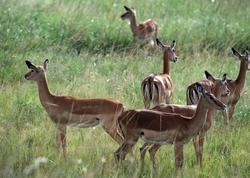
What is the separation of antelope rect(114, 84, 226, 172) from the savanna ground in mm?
193

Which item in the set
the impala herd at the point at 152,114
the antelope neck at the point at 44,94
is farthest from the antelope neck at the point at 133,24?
the antelope neck at the point at 44,94

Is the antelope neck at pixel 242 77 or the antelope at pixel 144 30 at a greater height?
the antelope at pixel 144 30

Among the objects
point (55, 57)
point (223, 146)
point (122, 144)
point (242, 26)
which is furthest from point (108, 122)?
point (242, 26)

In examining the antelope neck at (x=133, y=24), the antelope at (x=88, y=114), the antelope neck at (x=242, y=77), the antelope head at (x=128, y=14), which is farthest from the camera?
the antelope head at (x=128, y=14)

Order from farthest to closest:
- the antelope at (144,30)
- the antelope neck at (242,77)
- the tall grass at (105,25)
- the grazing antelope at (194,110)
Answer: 1. the antelope at (144,30)
2. the tall grass at (105,25)
3. the antelope neck at (242,77)
4. the grazing antelope at (194,110)

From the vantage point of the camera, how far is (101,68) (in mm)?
10867

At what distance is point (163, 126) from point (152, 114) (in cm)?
16

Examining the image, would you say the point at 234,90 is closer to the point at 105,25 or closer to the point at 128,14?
the point at 105,25

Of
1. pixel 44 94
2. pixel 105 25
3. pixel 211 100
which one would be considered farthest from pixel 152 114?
pixel 105 25

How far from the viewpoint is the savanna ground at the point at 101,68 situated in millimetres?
6930

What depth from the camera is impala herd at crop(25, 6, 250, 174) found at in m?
6.90

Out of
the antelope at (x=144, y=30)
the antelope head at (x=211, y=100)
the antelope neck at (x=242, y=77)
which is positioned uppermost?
the antelope at (x=144, y=30)

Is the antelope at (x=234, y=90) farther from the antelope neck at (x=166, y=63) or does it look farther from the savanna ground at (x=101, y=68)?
the antelope neck at (x=166, y=63)

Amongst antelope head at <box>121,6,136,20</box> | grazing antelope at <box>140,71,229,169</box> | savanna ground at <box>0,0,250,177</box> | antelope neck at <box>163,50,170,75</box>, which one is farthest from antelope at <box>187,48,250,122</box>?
antelope head at <box>121,6,136,20</box>
